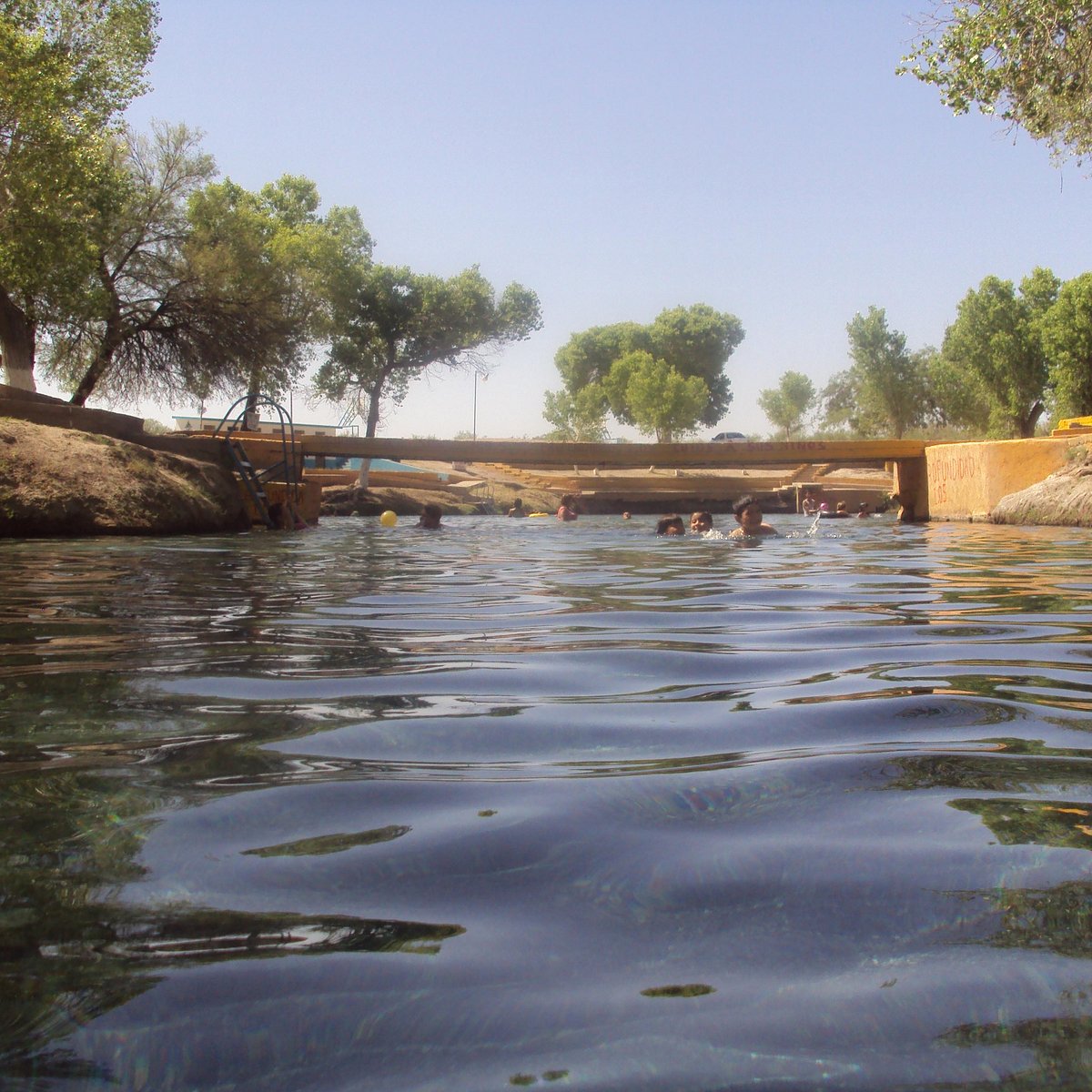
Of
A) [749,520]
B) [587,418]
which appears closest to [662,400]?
[587,418]

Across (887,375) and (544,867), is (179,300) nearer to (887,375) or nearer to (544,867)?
(544,867)

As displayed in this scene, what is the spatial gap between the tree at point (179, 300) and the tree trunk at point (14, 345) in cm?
284

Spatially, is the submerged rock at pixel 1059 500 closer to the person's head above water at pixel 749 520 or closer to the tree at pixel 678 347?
the person's head above water at pixel 749 520

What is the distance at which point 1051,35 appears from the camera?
12336 mm

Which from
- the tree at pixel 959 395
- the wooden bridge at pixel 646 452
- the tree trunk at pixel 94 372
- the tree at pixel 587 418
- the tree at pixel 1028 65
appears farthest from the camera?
the tree at pixel 587 418

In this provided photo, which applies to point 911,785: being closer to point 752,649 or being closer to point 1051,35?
point 752,649

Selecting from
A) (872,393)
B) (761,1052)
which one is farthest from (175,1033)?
(872,393)

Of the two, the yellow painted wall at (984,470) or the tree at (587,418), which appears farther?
the tree at (587,418)

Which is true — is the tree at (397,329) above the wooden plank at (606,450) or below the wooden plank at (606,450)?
above

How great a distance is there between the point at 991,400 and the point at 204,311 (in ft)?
138

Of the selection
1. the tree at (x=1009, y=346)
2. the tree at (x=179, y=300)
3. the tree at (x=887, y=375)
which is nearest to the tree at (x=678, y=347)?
the tree at (x=887, y=375)

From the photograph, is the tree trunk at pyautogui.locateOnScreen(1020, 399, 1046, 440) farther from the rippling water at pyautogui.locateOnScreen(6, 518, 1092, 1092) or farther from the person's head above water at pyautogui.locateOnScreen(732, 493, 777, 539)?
the rippling water at pyautogui.locateOnScreen(6, 518, 1092, 1092)

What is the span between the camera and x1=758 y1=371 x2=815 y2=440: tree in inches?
3895

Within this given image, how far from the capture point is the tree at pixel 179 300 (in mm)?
25219
